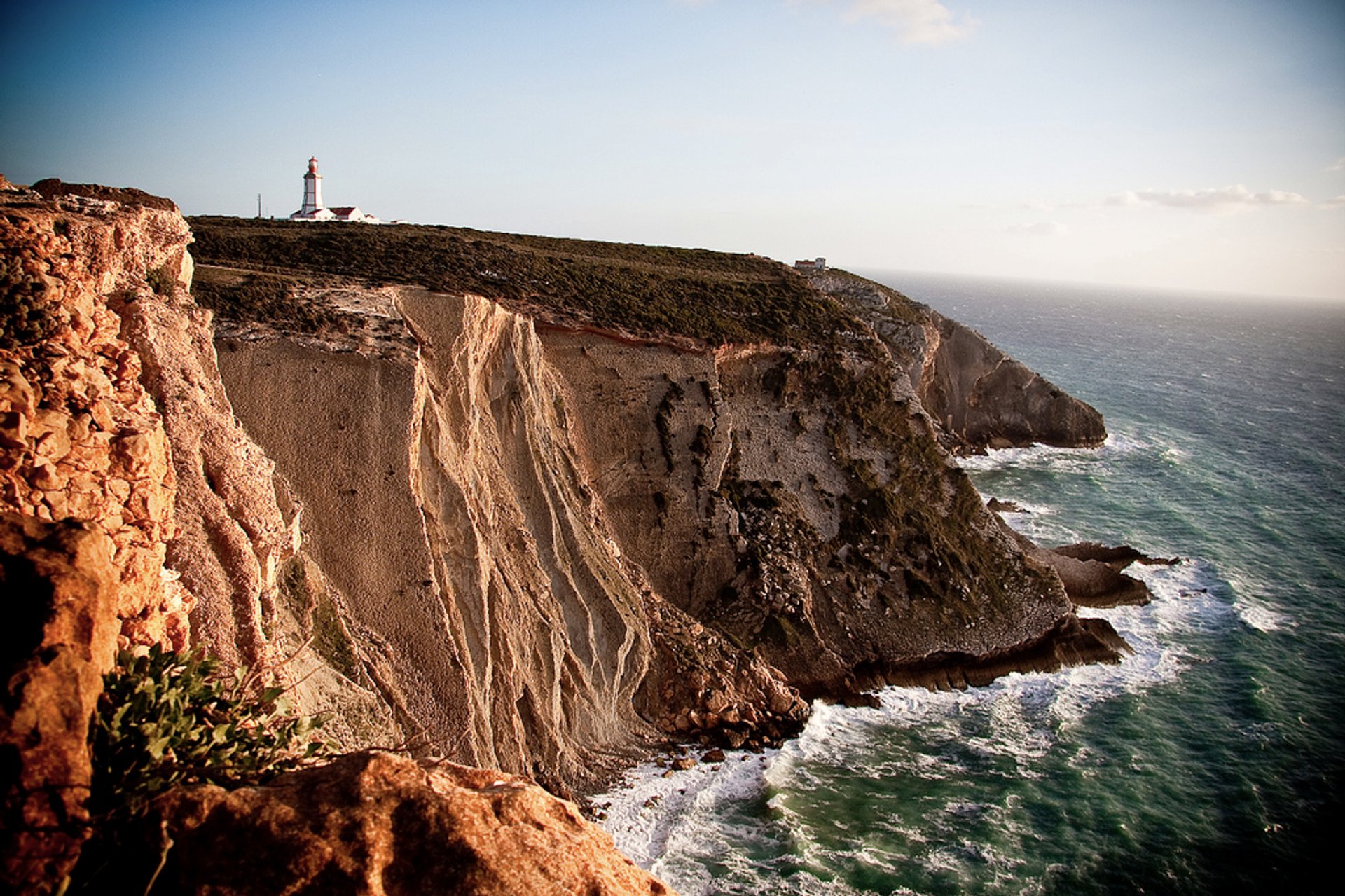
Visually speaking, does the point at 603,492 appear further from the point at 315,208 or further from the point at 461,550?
the point at 315,208

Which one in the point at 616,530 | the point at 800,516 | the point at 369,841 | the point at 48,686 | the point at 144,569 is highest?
the point at 48,686

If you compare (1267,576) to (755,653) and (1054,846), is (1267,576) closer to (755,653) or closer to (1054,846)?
(1054,846)

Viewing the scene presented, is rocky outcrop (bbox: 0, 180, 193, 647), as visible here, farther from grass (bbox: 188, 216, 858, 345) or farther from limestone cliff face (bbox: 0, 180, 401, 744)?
grass (bbox: 188, 216, 858, 345)

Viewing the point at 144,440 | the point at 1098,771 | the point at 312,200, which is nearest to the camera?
the point at 144,440

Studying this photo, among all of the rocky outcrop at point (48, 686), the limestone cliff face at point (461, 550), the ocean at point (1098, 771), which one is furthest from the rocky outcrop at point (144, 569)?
the ocean at point (1098, 771)

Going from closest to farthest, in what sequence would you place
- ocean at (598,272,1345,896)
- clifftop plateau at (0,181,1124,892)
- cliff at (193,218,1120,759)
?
1. clifftop plateau at (0,181,1124,892)
2. ocean at (598,272,1345,896)
3. cliff at (193,218,1120,759)

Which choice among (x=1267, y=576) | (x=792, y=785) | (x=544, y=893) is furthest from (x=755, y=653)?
(x=1267, y=576)

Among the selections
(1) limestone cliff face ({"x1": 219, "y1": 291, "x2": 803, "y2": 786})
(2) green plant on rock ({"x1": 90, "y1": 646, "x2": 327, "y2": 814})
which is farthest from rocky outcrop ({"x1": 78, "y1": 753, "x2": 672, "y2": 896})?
(1) limestone cliff face ({"x1": 219, "y1": 291, "x2": 803, "y2": 786})

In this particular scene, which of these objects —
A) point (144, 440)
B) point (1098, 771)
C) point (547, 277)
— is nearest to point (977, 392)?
point (547, 277)
